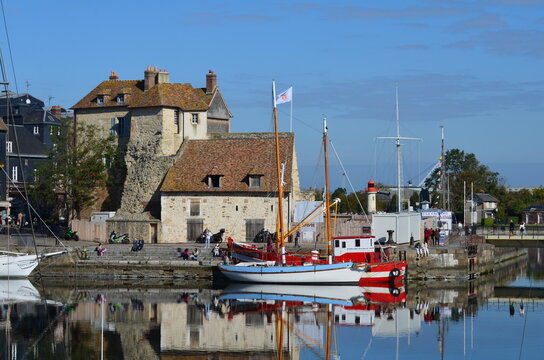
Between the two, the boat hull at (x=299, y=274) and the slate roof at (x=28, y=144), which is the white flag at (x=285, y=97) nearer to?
the boat hull at (x=299, y=274)

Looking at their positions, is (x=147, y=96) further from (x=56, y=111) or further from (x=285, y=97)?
(x=56, y=111)

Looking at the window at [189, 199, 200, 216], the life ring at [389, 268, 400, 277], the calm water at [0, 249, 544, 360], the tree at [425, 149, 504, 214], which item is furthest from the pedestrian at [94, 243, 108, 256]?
the tree at [425, 149, 504, 214]

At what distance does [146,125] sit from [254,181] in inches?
388

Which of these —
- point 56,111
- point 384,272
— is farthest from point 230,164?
point 56,111

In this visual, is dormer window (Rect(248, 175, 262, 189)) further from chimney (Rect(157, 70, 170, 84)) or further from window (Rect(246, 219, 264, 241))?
chimney (Rect(157, 70, 170, 84))

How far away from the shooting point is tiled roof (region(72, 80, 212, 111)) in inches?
2643

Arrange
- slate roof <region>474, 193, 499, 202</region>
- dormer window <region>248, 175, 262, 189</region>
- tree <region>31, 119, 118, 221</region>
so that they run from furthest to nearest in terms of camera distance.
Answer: slate roof <region>474, 193, 499, 202</region> < tree <region>31, 119, 118, 221</region> < dormer window <region>248, 175, 262, 189</region>

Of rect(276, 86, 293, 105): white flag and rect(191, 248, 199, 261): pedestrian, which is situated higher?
rect(276, 86, 293, 105): white flag

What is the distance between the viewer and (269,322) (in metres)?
41.1

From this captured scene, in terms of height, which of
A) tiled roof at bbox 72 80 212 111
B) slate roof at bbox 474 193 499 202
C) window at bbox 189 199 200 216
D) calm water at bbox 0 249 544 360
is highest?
tiled roof at bbox 72 80 212 111

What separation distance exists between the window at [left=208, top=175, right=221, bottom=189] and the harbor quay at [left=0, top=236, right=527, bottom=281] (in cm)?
464

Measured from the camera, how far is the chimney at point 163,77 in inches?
2744

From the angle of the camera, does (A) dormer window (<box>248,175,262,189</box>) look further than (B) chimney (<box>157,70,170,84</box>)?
No

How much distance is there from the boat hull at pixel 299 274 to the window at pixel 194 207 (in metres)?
9.65
